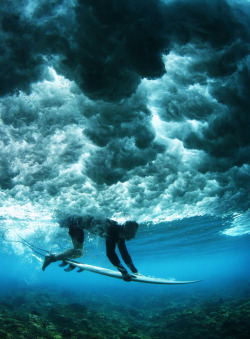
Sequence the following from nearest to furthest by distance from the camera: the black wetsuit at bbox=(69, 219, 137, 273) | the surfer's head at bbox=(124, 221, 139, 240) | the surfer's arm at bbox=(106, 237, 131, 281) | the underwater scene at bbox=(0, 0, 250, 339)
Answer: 1. the underwater scene at bbox=(0, 0, 250, 339)
2. the surfer's arm at bbox=(106, 237, 131, 281)
3. the black wetsuit at bbox=(69, 219, 137, 273)
4. the surfer's head at bbox=(124, 221, 139, 240)

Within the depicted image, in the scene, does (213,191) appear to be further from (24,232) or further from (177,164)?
(24,232)

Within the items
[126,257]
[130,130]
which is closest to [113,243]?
[126,257]

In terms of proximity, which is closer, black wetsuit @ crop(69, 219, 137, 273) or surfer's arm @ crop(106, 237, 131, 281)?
surfer's arm @ crop(106, 237, 131, 281)

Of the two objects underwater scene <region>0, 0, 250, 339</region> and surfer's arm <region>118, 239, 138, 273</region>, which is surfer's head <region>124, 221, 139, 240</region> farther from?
surfer's arm <region>118, 239, 138, 273</region>

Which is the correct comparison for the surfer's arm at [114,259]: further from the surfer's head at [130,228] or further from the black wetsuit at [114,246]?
the surfer's head at [130,228]

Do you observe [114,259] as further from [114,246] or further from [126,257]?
[126,257]

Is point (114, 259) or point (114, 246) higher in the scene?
point (114, 246)

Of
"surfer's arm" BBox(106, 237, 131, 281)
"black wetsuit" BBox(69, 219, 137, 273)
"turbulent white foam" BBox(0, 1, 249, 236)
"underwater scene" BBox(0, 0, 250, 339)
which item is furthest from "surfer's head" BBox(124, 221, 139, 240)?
"turbulent white foam" BBox(0, 1, 249, 236)

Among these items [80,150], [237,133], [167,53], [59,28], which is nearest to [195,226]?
[237,133]

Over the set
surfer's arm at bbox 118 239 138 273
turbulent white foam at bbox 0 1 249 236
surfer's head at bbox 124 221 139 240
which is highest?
turbulent white foam at bbox 0 1 249 236

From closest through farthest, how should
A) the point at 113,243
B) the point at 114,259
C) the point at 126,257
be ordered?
the point at 114,259 → the point at 113,243 → the point at 126,257

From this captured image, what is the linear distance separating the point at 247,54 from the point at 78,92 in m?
5.14

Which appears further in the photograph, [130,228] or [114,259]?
[130,228]

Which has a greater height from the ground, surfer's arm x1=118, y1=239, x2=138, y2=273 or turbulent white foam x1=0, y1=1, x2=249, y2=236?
turbulent white foam x1=0, y1=1, x2=249, y2=236
